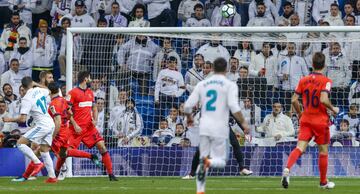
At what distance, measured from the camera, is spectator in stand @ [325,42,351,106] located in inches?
1006

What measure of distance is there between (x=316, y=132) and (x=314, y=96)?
0.63m

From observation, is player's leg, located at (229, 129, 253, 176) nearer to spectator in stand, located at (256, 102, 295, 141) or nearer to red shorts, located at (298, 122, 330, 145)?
spectator in stand, located at (256, 102, 295, 141)

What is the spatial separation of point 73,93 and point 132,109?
138 inches

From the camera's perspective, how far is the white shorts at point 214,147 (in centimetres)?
1532

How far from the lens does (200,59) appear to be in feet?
84.9

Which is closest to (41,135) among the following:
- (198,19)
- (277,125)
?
(277,125)

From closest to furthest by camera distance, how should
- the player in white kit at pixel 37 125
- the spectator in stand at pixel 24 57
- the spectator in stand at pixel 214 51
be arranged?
the player in white kit at pixel 37 125 → the spectator in stand at pixel 214 51 → the spectator in stand at pixel 24 57

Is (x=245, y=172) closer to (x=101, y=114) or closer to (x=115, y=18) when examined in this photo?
(x=101, y=114)

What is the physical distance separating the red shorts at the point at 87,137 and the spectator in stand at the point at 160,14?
6948mm

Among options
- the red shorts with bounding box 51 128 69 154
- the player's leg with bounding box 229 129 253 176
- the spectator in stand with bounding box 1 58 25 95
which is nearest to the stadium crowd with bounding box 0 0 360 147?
the spectator in stand with bounding box 1 58 25 95

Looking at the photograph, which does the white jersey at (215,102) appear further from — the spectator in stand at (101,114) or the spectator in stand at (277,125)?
the spectator in stand at (101,114)

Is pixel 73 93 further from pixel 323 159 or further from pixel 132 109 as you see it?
pixel 323 159

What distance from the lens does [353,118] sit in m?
25.3

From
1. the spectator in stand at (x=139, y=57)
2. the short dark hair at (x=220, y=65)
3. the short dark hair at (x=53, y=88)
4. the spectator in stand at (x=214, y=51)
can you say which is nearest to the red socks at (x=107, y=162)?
the short dark hair at (x=53, y=88)
